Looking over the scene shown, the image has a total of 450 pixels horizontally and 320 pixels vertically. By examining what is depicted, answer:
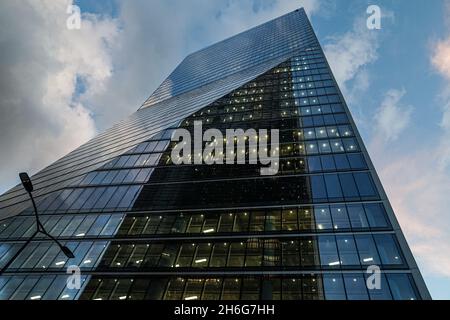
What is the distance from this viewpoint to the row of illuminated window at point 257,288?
19.5m

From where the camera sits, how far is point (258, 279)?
2188 cm

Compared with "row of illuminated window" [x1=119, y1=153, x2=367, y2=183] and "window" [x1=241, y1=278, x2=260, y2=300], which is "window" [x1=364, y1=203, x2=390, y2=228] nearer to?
"row of illuminated window" [x1=119, y1=153, x2=367, y2=183]

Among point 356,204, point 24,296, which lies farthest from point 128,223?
point 356,204

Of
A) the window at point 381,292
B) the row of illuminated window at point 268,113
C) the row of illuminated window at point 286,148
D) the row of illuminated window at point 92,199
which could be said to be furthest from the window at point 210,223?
the row of illuminated window at point 268,113

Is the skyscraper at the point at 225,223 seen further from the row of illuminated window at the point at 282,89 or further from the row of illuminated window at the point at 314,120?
the row of illuminated window at the point at 282,89

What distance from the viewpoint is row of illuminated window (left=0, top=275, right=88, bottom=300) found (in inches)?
949

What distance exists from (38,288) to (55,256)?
3.41m

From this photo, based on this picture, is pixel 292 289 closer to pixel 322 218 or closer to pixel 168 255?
pixel 322 218

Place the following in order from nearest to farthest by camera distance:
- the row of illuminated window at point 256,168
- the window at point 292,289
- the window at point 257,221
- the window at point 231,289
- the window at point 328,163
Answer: the window at point 292,289
the window at point 231,289
the window at point 257,221
the window at point 328,163
the row of illuminated window at point 256,168

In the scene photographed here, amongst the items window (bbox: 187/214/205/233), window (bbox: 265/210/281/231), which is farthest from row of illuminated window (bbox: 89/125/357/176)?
window (bbox: 187/214/205/233)

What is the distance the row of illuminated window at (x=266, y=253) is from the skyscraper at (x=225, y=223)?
0.31 ft

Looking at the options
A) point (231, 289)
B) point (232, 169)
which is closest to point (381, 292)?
point (231, 289)

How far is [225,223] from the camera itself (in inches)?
1103
